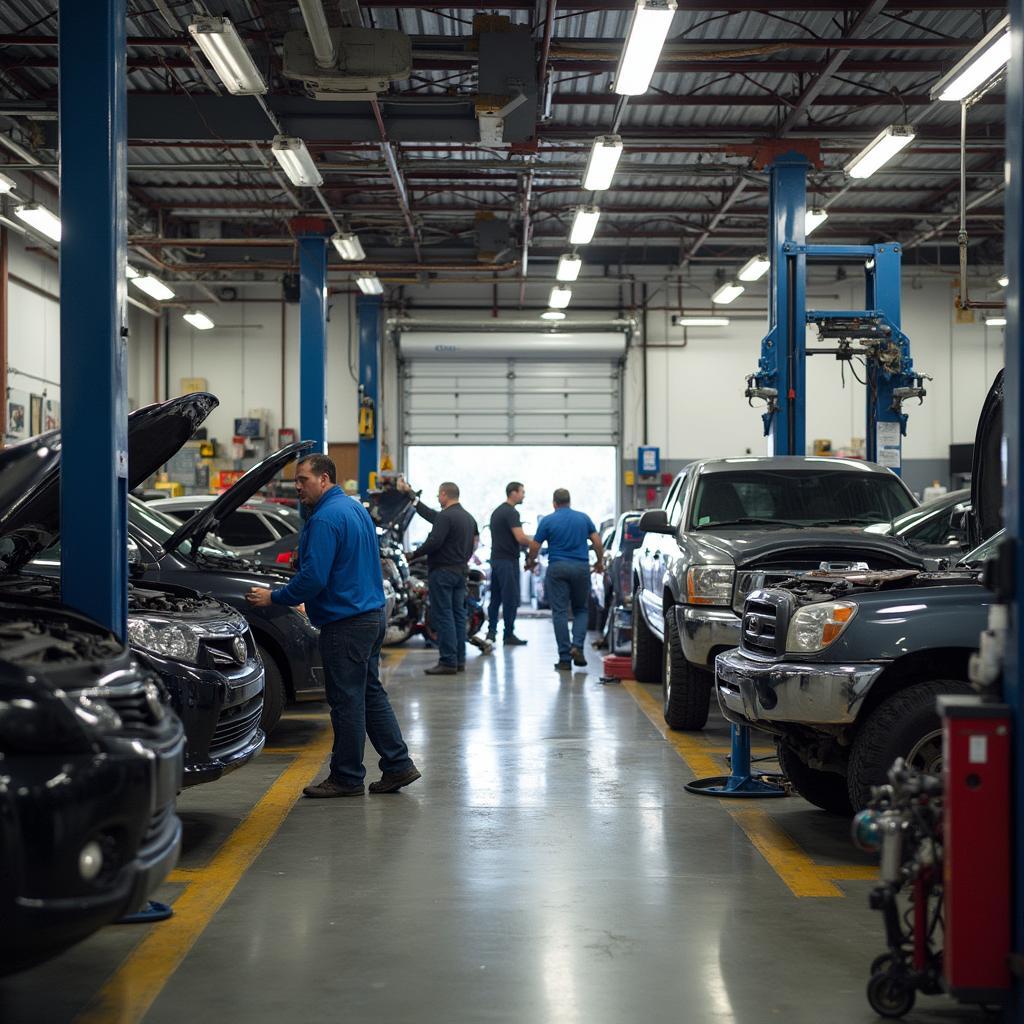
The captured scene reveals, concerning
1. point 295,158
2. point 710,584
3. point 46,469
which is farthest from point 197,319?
point 46,469

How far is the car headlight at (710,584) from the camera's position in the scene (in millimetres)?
8023

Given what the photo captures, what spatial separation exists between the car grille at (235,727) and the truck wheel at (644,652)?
5.60 m

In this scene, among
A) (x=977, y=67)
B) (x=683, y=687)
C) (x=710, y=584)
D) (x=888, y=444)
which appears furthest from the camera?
(x=888, y=444)

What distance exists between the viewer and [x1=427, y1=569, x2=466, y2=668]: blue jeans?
12484 mm

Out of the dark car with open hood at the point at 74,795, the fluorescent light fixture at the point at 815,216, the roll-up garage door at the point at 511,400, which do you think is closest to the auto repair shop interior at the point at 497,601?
the dark car with open hood at the point at 74,795

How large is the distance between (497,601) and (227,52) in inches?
299

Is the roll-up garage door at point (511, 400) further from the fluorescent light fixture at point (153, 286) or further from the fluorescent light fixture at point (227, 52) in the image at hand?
the fluorescent light fixture at point (227, 52)

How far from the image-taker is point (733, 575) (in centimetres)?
799

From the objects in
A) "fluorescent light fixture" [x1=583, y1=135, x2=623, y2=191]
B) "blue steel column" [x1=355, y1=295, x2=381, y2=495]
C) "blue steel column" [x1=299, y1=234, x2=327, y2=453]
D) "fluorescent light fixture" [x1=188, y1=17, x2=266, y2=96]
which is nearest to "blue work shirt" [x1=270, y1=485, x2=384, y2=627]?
"fluorescent light fixture" [x1=188, y1=17, x2=266, y2=96]

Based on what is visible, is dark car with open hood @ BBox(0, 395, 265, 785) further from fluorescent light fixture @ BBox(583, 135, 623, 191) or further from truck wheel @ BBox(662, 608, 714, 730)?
fluorescent light fixture @ BBox(583, 135, 623, 191)

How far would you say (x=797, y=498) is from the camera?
9266 millimetres

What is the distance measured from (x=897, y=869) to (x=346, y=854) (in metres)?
2.75

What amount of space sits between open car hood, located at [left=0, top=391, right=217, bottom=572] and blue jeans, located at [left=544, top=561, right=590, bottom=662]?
6762 millimetres

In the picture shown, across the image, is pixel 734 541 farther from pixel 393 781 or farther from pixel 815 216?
pixel 815 216
